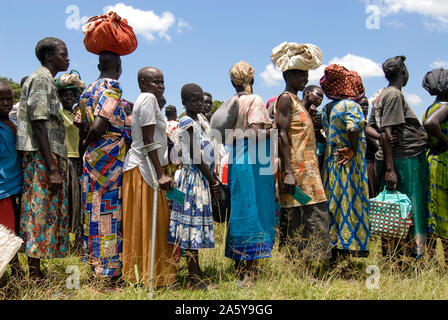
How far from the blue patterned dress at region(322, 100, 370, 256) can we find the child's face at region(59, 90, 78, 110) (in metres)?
3.19

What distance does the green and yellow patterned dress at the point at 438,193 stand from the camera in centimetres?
409

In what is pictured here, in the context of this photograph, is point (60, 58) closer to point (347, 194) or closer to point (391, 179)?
point (347, 194)

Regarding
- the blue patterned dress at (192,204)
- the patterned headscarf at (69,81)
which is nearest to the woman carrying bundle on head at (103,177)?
the blue patterned dress at (192,204)

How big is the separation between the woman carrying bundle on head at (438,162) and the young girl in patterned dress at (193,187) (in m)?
2.36

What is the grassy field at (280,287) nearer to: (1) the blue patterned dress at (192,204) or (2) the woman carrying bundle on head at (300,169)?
(2) the woman carrying bundle on head at (300,169)

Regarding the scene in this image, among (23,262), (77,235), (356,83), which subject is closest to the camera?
(356,83)

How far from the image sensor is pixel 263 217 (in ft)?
12.3

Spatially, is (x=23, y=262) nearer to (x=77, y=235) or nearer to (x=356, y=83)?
(x=77, y=235)

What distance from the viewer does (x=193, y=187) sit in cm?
364

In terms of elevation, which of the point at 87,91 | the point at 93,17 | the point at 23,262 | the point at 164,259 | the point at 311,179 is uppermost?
the point at 93,17

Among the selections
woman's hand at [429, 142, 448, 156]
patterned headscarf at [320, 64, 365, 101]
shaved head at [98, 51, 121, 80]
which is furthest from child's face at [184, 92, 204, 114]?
woman's hand at [429, 142, 448, 156]

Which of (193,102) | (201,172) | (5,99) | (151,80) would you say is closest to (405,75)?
(193,102)
